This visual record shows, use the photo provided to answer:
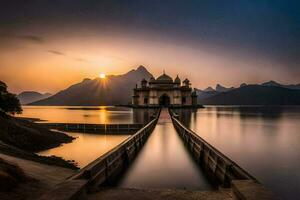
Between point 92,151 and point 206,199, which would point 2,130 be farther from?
point 206,199

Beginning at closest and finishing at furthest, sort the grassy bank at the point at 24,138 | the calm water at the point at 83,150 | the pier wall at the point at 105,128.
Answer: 1. the grassy bank at the point at 24,138
2. the calm water at the point at 83,150
3. the pier wall at the point at 105,128

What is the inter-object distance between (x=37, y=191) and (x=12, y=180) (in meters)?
0.88

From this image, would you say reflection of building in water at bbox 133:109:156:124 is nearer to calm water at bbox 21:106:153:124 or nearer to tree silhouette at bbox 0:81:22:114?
calm water at bbox 21:106:153:124

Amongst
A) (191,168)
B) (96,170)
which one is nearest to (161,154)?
(191,168)

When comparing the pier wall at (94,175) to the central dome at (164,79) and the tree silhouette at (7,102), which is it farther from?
the central dome at (164,79)

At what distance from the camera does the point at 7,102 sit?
98.2 feet

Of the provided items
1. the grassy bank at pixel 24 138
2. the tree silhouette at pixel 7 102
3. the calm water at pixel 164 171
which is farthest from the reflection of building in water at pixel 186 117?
the tree silhouette at pixel 7 102

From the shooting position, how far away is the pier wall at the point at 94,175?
5.85 metres

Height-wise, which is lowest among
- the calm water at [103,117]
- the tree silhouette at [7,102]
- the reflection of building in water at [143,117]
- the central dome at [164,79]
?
the calm water at [103,117]

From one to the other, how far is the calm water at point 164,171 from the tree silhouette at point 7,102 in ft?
59.2

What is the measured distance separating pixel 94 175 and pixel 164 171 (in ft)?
21.9

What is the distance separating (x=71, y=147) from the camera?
2617 cm

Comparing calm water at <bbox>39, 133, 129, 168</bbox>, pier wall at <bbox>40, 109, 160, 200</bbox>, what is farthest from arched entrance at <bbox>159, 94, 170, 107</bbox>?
pier wall at <bbox>40, 109, 160, 200</bbox>

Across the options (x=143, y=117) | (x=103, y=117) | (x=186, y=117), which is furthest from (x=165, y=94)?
(x=143, y=117)
